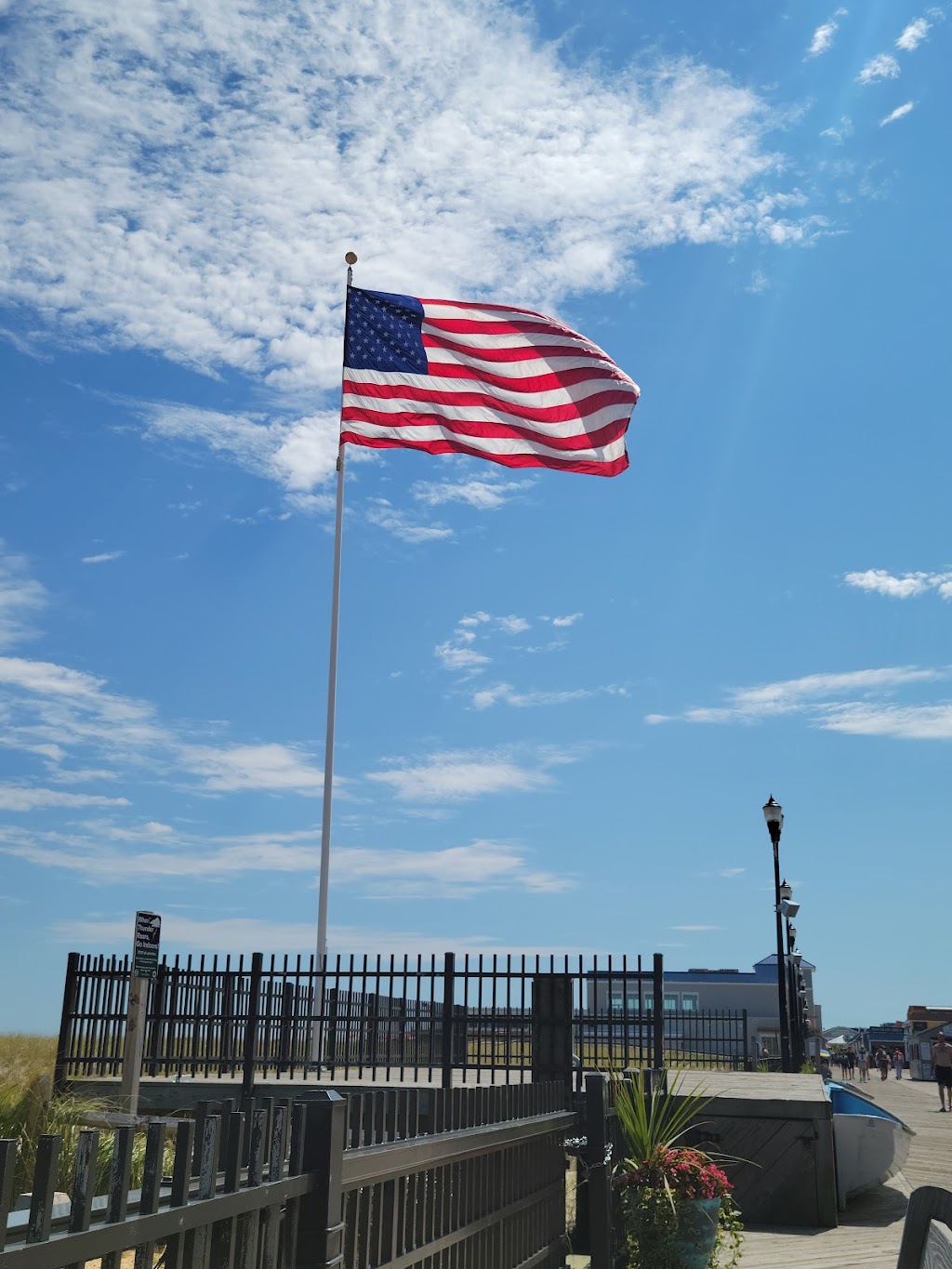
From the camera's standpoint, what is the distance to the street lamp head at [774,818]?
86.5 feet

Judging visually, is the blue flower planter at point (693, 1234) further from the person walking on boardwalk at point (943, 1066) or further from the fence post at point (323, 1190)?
the person walking on boardwalk at point (943, 1066)

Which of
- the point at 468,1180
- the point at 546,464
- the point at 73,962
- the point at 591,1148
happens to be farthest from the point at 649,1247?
the point at 73,962

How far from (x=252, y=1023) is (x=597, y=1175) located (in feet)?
36.5

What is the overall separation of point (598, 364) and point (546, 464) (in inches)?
66.8

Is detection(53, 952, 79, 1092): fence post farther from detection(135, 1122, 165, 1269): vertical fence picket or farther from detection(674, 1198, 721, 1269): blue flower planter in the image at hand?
detection(135, 1122, 165, 1269): vertical fence picket

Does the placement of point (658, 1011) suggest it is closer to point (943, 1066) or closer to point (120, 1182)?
point (120, 1182)

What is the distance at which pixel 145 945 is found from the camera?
12797mm

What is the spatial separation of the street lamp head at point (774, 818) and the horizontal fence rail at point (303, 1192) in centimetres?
2107

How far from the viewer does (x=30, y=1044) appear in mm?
22578

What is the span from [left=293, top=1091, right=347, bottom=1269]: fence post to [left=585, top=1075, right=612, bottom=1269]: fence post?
165 inches

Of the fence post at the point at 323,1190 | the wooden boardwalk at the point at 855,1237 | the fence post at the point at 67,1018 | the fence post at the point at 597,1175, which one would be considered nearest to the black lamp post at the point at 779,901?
the wooden boardwalk at the point at 855,1237

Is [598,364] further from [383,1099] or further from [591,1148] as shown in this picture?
[383,1099]

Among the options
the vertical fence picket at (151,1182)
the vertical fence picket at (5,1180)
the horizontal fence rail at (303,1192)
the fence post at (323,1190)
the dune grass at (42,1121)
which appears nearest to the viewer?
the vertical fence picket at (5,1180)

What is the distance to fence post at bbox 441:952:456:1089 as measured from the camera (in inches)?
658
